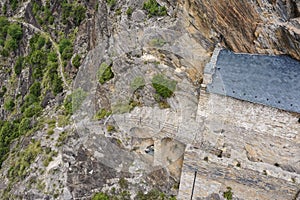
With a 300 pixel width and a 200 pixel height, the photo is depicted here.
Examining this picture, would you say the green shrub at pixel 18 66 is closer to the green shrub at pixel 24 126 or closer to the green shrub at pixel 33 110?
the green shrub at pixel 33 110

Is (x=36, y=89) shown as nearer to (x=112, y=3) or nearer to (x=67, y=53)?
(x=67, y=53)

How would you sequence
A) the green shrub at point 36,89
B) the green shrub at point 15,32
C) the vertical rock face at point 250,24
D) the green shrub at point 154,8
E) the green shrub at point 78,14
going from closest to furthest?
the vertical rock face at point 250,24
the green shrub at point 154,8
the green shrub at point 78,14
the green shrub at point 36,89
the green shrub at point 15,32

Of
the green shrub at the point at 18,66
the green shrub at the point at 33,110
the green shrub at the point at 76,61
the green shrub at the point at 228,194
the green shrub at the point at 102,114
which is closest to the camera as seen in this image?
the green shrub at the point at 228,194

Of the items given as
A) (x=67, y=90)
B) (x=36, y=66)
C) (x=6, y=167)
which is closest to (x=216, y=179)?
(x=67, y=90)

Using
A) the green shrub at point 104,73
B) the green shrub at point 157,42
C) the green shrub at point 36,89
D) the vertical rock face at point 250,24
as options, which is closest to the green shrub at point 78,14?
the green shrub at point 36,89

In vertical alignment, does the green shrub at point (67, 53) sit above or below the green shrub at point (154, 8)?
below

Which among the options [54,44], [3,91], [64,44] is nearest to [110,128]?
[64,44]

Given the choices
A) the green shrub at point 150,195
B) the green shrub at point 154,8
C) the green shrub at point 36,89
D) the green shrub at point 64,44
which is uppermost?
the green shrub at point 154,8
